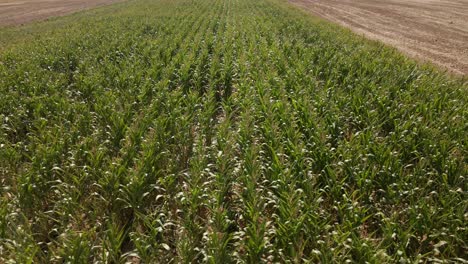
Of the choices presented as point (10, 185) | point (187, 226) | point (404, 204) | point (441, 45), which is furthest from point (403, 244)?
point (441, 45)

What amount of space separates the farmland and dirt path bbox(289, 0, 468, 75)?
676 centimetres

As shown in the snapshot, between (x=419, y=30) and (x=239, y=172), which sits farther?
(x=419, y=30)

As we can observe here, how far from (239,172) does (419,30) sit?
70.3 feet

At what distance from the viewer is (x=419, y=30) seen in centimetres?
2044

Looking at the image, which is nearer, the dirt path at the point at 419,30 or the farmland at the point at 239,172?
the farmland at the point at 239,172

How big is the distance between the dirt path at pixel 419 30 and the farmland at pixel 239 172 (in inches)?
266

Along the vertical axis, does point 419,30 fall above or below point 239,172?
below

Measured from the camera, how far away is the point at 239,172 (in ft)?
15.4

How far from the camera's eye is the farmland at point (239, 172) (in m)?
3.37

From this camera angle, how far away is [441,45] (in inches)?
630

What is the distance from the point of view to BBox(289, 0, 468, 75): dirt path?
14.0 m

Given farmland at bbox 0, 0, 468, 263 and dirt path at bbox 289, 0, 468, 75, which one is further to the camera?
dirt path at bbox 289, 0, 468, 75

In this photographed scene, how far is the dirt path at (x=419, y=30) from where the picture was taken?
45.8 feet

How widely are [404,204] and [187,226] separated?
9.65ft
